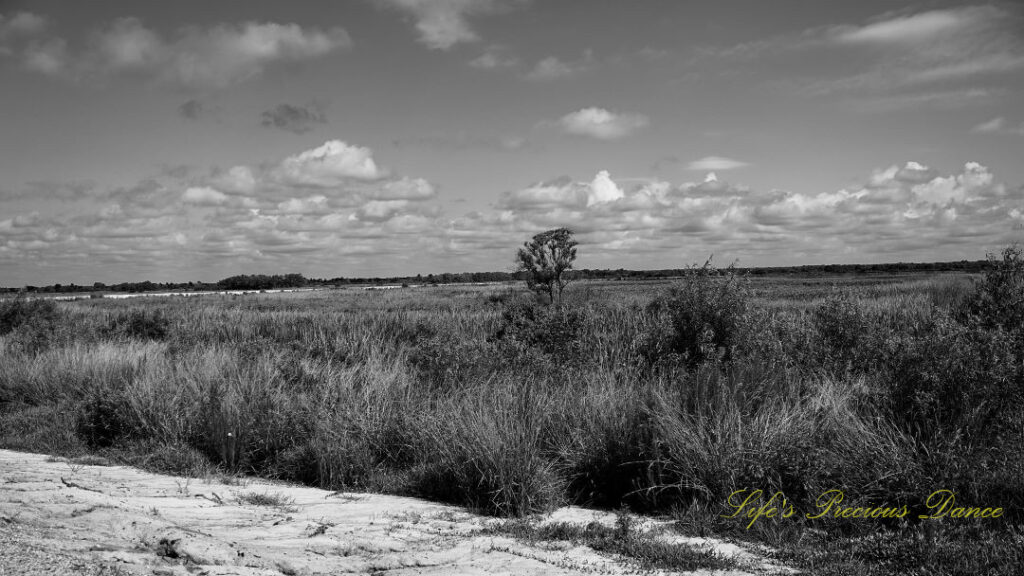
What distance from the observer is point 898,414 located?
7449 millimetres

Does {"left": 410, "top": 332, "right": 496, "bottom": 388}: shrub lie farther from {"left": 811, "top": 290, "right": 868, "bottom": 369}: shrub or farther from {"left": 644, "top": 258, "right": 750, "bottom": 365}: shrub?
{"left": 811, "top": 290, "right": 868, "bottom": 369}: shrub

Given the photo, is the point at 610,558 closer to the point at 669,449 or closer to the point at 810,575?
the point at 810,575

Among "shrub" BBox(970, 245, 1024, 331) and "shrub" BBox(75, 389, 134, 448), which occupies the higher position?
"shrub" BBox(970, 245, 1024, 331)

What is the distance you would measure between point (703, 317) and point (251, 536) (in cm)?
851

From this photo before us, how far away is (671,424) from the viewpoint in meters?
7.24

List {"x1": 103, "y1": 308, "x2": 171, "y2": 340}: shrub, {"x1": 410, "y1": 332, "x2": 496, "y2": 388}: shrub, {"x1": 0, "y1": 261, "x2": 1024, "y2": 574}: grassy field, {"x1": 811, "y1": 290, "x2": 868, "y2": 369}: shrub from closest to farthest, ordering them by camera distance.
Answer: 1. {"x1": 0, "y1": 261, "x2": 1024, "y2": 574}: grassy field
2. {"x1": 410, "y1": 332, "x2": 496, "y2": 388}: shrub
3. {"x1": 811, "y1": 290, "x2": 868, "y2": 369}: shrub
4. {"x1": 103, "y1": 308, "x2": 171, "y2": 340}: shrub

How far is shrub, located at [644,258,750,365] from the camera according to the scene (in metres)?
11.8

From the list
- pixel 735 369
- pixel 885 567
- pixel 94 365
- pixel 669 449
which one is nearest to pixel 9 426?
pixel 94 365

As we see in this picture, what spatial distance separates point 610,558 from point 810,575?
1430mm

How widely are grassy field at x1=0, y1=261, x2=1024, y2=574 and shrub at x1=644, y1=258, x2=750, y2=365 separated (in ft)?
0.13

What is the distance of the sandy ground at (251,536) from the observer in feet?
16.3

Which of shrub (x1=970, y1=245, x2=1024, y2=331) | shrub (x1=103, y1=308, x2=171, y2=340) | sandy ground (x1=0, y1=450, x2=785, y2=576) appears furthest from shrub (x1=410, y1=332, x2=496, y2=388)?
shrub (x1=103, y1=308, x2=171, y2=340)

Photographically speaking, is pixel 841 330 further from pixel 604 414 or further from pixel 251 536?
pixel 251 536

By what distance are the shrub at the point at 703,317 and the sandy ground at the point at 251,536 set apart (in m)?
5.91
